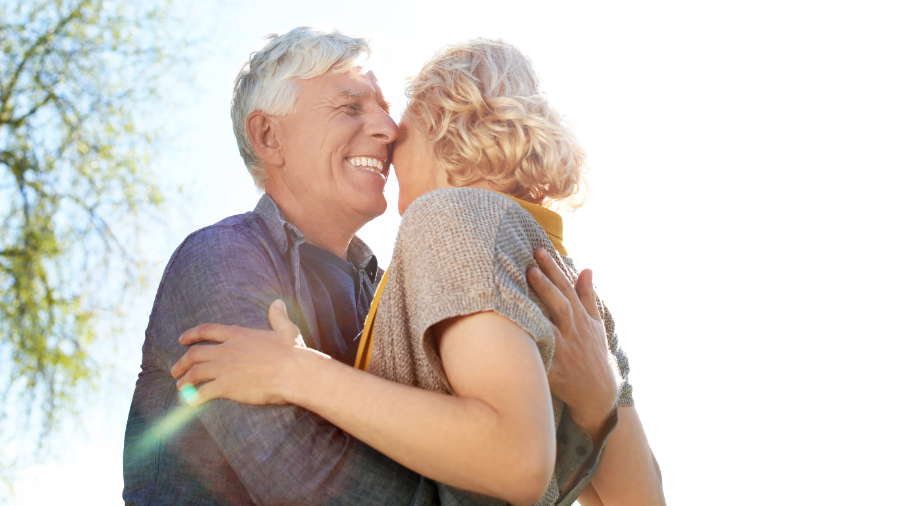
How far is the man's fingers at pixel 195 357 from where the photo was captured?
1458 mm

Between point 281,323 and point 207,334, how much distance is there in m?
0.17

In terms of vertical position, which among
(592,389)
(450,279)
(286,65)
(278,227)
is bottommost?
(592,389)

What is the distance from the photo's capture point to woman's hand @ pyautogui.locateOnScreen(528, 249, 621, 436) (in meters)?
1.45

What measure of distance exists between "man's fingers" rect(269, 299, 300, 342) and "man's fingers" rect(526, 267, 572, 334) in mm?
536

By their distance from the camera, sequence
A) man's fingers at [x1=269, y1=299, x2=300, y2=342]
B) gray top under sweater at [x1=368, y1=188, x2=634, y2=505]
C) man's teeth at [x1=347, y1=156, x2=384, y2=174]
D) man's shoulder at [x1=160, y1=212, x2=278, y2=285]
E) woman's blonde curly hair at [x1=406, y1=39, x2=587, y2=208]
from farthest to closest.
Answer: man's teeth at [x1=347, y1=156, x2=384, y2=174] < woman's blonde curly hair at [x1=406, y1=39, x2=587, y2=208] < man's shoulder at [x1=160, y1=212, x2=278, y2=285] < man's fingers at [x1=269, y1=299, x2=300, y2=342] < gray top under sweater at [x1=368, y1=188, x2=634, y2=505]

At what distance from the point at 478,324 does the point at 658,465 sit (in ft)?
4.07

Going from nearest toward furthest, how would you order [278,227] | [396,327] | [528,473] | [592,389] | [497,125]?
[528,473], [396,327], [592,389], [497,125], [278,227]

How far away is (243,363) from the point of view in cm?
141

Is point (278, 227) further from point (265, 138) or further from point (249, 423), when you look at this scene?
point (249, 423)

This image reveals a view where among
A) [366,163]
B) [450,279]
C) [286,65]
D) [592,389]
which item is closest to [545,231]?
[592,389]

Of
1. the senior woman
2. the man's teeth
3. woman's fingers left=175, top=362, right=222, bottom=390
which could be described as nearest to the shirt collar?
the man's teeth

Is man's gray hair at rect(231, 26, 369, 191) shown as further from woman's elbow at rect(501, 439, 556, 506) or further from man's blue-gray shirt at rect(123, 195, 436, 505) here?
woman's elbow at rect(501, 439, 556, 506)

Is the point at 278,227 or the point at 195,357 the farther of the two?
the point at 278,227

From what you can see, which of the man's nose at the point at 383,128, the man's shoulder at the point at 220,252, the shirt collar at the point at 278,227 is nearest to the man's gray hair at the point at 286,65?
the man's nose at the point at 383,128
